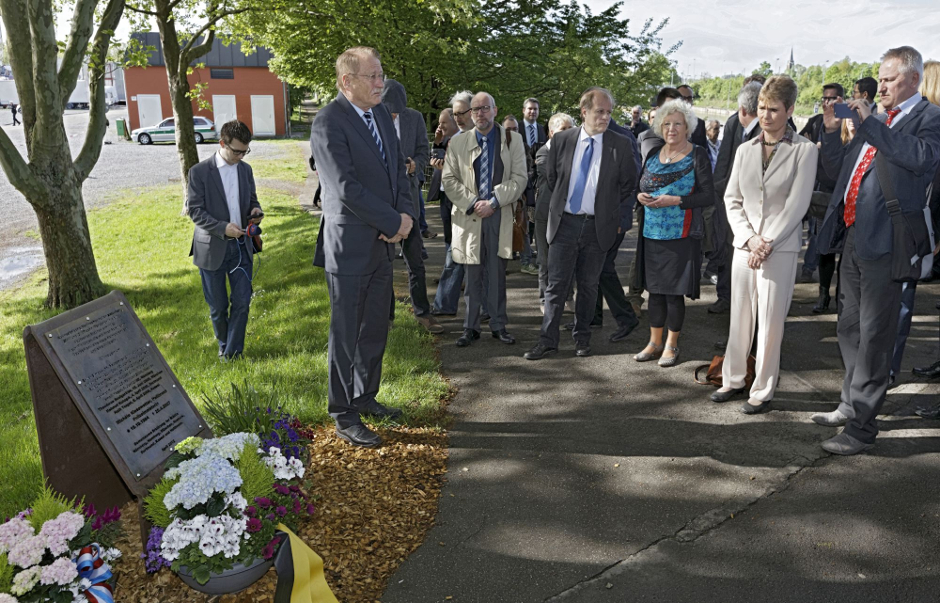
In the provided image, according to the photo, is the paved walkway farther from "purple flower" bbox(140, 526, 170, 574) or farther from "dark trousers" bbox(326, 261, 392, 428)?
"purple flower" bbox(140, 526, 170, 574)

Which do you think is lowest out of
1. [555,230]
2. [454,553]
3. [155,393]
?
[454,553]

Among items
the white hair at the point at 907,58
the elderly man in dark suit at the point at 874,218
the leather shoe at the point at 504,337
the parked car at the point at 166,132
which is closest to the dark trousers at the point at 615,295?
the leather shoe at the point at 504,337

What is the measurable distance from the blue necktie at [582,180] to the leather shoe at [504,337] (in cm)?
148

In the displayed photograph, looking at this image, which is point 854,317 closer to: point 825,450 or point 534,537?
point 825,450

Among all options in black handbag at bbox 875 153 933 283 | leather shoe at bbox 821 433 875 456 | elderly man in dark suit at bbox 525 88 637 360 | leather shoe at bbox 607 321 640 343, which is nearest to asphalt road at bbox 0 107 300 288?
elderly man in dark suit at bbox 525 88 637 360

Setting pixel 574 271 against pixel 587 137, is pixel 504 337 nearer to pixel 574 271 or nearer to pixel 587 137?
pixel 574 271

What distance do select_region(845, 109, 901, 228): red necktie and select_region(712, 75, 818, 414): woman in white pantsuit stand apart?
10.5 inches

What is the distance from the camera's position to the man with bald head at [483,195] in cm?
688

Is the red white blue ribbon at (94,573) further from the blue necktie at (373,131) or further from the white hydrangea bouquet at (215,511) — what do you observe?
the blue necktie at (373,131)

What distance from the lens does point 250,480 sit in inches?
136

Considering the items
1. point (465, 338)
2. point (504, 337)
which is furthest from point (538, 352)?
point (465, 338)

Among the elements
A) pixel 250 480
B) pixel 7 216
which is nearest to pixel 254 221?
pixel 250 480

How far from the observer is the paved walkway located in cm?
357

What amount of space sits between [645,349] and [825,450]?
2.12 meters
